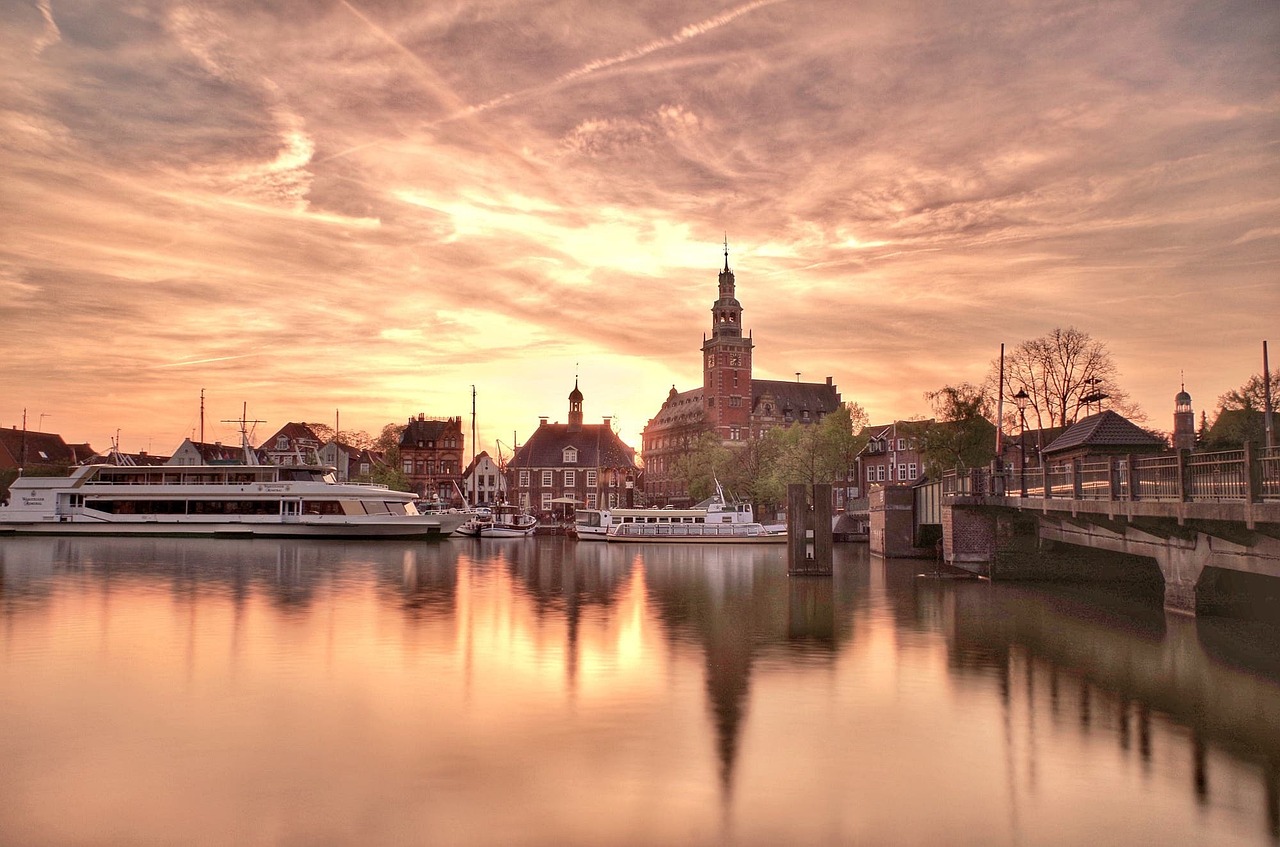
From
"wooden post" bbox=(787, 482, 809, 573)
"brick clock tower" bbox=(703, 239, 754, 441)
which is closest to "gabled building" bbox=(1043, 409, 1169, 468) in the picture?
"wooden post" bbox=(787, 482, 809, 573)

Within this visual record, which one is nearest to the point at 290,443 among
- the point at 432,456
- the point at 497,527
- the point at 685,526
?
the point at 432,456

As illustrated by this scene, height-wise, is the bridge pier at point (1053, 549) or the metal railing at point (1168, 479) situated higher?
the metal railing at point (1168, 479)

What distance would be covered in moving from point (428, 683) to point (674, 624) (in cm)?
1128

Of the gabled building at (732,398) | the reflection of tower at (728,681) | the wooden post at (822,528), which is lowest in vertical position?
the reflection of tower at (728,681)

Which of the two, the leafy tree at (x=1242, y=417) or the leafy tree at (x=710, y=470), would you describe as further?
the leafy tree at (x=710, y=470)

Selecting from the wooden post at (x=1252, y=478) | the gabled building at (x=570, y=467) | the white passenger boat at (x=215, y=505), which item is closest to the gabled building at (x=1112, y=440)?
the wooden post at (x=1252, y=478)

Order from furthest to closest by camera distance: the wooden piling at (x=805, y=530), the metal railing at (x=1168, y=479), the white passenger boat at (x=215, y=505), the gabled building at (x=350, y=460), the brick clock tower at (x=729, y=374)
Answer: the brick clock tower at (x=729, y=374)
the gabled building at (x=350, y=460)
the white passenger boat at (x=215, y=505)
the wooden piling at (x=805, y=530)
the metal railing at (x=1168, y=479)

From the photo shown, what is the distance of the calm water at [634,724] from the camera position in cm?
1209

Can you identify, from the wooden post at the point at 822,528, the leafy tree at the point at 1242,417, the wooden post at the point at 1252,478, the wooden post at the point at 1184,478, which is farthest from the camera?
the leafy tree at the point at 1242,417

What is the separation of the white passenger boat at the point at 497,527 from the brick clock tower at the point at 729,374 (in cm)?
4455

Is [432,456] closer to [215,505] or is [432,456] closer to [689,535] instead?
[215,505]

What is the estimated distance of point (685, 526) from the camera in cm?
8338

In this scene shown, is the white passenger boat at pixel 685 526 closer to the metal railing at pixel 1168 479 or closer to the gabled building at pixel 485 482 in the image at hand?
the metal railing at pixel 1168 479

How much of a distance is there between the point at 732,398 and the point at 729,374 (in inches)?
137
